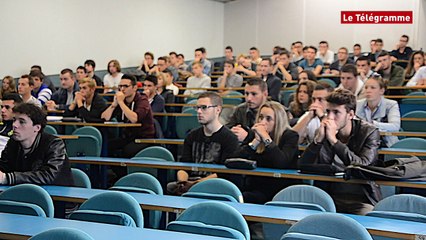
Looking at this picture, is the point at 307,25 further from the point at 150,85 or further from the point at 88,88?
the point at 88,88

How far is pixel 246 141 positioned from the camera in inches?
235

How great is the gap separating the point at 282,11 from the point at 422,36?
3.53 m

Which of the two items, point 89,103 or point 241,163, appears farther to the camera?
point 89,103

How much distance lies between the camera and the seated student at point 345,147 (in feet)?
16.6

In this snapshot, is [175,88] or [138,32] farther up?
[138,32]

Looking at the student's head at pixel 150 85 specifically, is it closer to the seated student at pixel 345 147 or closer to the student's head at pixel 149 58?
the seated student at pixel 345 147

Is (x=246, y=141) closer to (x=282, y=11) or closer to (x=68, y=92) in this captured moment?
(x=68, y=92)

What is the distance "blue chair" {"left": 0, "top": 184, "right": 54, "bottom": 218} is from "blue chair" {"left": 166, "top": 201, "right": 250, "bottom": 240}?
0.81 metres

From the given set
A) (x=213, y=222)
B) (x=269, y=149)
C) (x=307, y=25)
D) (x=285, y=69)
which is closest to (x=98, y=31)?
(x=285, y=69)

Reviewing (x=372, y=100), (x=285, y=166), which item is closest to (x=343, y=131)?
(x=285, y=166)

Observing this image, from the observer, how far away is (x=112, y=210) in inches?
154

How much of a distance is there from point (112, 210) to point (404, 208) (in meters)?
1.60

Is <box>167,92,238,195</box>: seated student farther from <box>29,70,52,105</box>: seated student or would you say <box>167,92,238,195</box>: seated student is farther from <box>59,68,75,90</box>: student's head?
<box>29,70,52,105</box>: seated student

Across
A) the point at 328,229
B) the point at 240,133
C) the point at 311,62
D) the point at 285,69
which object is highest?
the point at 311,62
